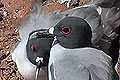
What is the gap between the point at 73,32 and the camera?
7.86ft

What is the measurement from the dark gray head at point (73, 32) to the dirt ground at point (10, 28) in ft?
3.88

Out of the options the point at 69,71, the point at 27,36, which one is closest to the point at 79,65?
the point at 69,71

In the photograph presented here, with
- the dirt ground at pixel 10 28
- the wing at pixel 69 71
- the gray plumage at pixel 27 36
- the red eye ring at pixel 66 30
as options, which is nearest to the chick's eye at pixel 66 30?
the red eye ring at pixel 66 30

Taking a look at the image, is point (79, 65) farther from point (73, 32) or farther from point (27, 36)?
point (27, 36)

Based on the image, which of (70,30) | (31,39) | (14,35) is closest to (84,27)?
(70,30)

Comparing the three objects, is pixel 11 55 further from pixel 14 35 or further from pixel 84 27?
pixel 84 27

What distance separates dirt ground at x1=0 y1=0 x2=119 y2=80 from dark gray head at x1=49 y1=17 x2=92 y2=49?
3.88 ft

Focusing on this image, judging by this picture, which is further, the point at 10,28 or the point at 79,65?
the point at 10,28

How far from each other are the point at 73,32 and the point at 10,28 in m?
1.88

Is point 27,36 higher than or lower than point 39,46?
higher

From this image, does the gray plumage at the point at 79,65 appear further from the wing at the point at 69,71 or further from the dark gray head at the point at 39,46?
the dark gray head at the point at 39,46

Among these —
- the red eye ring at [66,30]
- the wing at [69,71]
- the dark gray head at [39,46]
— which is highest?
the red eye ring at [66,30]

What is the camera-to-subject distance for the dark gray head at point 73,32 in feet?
7.79

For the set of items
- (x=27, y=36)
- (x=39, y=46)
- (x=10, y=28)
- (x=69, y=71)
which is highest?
(x=10, y=28)
